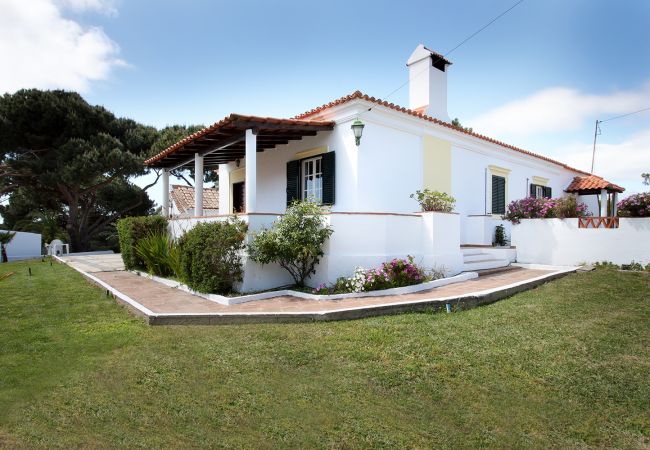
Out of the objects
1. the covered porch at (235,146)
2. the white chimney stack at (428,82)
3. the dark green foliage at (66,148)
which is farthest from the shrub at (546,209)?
the dark green foliage at (66,148)

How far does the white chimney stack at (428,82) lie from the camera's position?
A: 13.3 m

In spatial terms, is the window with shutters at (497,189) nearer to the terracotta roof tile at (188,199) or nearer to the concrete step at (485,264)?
the concrete step at (485,264)

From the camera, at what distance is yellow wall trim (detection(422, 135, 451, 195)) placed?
37.3 ft

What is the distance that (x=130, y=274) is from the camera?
11.8 metres

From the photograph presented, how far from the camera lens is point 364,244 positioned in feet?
27.6

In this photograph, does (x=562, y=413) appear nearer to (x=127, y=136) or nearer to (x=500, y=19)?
(x=500, y=19)

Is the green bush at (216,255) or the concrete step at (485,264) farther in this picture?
the concrete step at (485,264)

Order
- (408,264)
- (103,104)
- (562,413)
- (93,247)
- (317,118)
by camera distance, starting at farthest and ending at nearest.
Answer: (93,247) < (103,104) < (317,118) < (408,264) < (562,413)

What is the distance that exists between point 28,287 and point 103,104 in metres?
19.7

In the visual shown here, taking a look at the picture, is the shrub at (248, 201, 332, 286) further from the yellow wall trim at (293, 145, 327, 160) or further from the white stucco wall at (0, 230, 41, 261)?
the white stucco wall at (0, 230, 41, 261)

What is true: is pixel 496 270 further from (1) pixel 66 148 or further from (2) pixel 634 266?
(1) pixel 66 148

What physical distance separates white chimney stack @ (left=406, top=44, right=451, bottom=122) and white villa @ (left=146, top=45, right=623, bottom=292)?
39mm

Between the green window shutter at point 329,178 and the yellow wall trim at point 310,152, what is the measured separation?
0.25 m

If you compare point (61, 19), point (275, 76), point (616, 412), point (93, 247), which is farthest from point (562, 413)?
point (93, 247)
